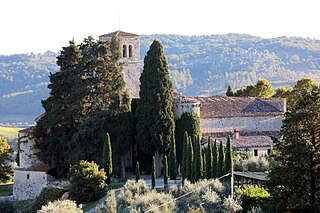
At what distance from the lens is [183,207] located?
114 ft

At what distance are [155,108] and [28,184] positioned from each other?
10739 millimetres

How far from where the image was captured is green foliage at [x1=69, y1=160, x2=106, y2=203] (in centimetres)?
4241

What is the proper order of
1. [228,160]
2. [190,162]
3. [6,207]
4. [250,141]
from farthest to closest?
[250,141] → [6,207] → [190,162] → [228,160]

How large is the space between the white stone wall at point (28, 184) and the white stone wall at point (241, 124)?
496 inches

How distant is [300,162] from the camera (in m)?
25.8

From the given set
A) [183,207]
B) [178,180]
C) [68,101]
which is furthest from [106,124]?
[183,207]

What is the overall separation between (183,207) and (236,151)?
40.2 feet

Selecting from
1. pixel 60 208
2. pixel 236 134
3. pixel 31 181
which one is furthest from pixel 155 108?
pixel 60 208

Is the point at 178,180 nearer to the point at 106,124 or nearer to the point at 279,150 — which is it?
the point at 106,124

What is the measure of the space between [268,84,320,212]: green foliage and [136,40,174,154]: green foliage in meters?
21.0

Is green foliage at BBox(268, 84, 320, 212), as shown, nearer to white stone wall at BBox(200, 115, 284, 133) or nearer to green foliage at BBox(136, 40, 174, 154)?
green foliage at BBox(136, 40, 174, 154)

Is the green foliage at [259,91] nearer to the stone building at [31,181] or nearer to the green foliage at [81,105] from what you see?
the green foliage at [81,105]

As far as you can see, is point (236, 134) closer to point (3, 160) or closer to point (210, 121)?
point (210, 121)

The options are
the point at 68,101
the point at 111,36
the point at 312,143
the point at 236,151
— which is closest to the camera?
the point at 312,143
